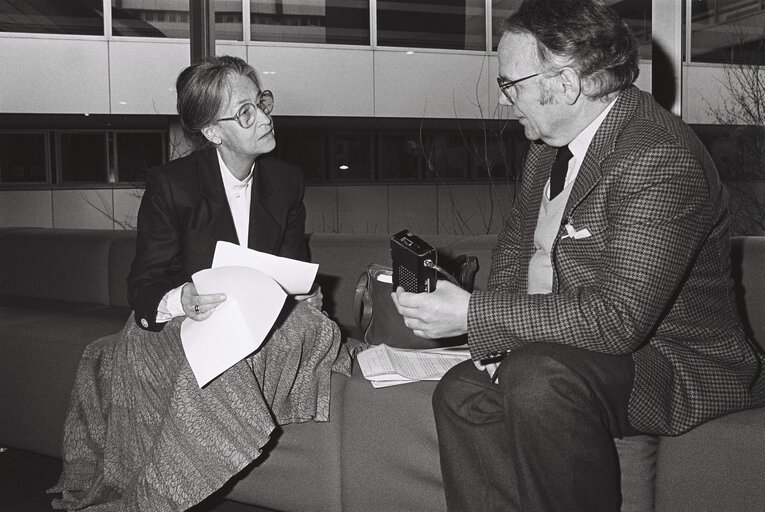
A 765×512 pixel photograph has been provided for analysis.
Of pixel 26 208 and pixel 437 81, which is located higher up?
pixel 437 81

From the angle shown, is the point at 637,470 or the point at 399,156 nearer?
the point at 637,470

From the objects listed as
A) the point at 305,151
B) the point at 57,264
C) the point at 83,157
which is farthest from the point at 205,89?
the point at 305,151

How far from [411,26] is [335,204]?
8.96 ft

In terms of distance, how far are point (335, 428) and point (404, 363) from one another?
0.29 m

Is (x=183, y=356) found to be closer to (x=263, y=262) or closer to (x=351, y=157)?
(x=263, y=262)

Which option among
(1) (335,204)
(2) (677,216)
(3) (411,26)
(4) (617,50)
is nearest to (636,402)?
(2) (677,216)

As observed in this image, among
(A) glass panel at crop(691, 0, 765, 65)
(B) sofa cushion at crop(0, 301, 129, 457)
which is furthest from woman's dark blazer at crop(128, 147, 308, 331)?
(A) glass panel at crop(691, 0, 765, 65)

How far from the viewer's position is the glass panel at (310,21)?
34.4 ft

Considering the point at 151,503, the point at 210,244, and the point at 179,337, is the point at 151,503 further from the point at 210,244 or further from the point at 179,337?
the point at 210,244

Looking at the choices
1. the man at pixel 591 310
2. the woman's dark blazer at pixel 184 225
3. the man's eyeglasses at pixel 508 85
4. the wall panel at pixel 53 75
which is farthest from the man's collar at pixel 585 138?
the wall panel at pixel 53 75

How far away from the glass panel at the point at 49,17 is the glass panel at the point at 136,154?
4.64 feet

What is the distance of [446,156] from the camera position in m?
10.5

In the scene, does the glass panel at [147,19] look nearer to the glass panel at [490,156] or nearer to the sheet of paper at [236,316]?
the glass panel at [490,156]

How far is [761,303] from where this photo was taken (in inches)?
88.0
